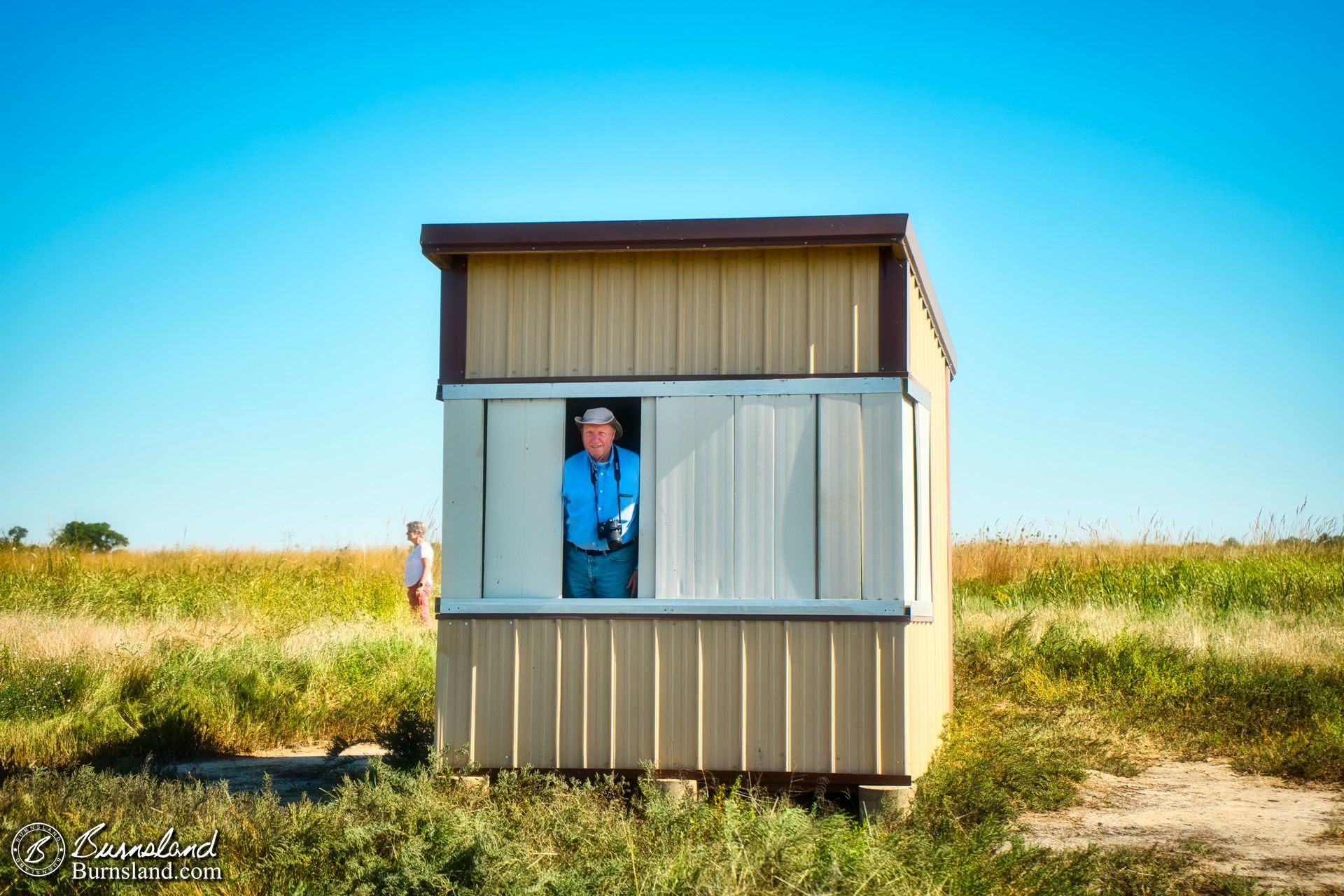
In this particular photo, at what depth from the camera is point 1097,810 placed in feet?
25.9

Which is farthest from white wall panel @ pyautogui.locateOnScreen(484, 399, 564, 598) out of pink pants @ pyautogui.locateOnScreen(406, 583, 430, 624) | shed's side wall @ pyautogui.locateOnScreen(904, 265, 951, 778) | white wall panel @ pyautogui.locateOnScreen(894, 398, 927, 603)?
pink pants @ pyautogui.locateOnScreen(406, 583, 430, 624)

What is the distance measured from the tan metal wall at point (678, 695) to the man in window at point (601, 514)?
49 centimetres

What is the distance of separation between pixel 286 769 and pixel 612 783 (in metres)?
3.87

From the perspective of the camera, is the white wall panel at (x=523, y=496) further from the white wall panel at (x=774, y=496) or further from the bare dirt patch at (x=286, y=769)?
the bare dirt patch at (x=286, y=769)

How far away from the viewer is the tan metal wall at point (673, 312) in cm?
734

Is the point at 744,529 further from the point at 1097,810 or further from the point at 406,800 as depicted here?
the point at 1097,810

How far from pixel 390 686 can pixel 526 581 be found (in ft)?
16.6

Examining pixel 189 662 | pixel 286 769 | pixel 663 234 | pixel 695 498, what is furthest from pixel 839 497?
→ pixel 189 662

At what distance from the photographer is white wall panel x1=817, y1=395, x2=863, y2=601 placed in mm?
7156

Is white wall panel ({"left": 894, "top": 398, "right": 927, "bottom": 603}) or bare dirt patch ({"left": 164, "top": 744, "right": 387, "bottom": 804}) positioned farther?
bare dirt patch ({"left": 164, "top": 744, "right": 387, "bottom": 804})

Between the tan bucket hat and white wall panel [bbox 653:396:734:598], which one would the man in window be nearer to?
the tan bucket hat

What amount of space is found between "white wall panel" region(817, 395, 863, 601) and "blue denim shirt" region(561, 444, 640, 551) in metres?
1.13

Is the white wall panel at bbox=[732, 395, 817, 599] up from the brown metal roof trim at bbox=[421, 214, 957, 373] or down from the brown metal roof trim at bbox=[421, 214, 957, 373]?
down

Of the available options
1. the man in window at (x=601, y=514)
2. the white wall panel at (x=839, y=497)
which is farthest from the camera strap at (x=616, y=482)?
the white wall panel at (x=839, y=497)
